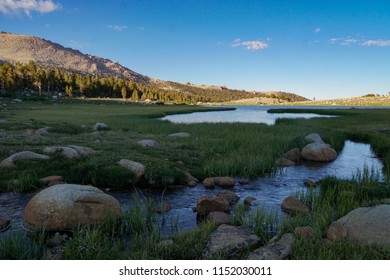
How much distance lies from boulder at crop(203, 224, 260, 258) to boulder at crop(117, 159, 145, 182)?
6.90 m

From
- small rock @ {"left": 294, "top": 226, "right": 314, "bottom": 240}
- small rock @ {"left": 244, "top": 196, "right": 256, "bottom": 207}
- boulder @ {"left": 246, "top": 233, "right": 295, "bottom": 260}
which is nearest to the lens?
boulder @ {"left": 246, "top": 233, "right": 295, "bottom": 260}

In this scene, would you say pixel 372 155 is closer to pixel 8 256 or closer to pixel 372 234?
pixel 372 234

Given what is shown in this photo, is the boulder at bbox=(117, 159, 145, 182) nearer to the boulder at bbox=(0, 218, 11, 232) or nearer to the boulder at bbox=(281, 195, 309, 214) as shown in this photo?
the boulder at bbox=(0, 218, 11, 232)

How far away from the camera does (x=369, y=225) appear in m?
7.86

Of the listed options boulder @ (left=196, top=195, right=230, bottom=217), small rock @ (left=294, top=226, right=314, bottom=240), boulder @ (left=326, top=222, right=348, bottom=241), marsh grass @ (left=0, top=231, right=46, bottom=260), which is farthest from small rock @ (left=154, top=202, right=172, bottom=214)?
boulder @ (left=326, top=222, right=348, bottom=241)

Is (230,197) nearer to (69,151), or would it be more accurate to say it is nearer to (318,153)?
(69,151)

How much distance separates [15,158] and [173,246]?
1209 centimetres

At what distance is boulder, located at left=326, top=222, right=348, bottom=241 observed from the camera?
775 cm

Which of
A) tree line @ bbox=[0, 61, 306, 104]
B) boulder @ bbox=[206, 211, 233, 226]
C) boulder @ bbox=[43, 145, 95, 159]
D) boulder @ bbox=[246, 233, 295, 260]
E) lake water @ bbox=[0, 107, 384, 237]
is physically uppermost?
tree line @ bbox=[0, 61, 306, 104]

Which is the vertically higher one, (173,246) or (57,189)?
(57,189)

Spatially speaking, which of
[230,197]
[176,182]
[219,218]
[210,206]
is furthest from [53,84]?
[219,218]

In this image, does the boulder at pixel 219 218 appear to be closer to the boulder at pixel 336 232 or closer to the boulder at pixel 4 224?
the boulder at pixel 336 232

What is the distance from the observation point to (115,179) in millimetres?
13992
